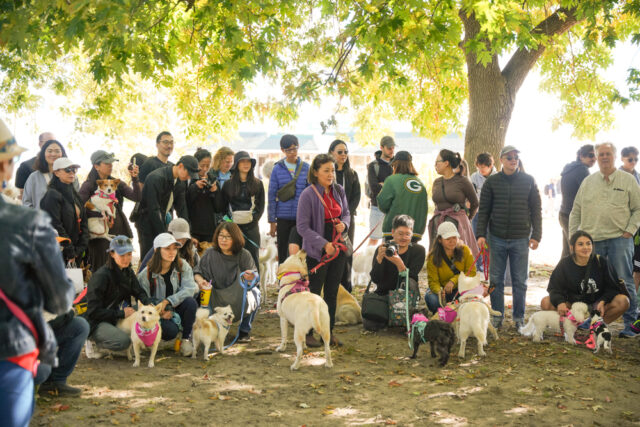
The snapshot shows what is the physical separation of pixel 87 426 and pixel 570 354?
14.4ft

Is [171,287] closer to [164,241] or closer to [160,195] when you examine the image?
[164,241]

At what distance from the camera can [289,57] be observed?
517 inches

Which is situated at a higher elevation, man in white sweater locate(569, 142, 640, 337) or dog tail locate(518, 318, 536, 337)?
man in white sweater locate(569, 142, 640, 337)

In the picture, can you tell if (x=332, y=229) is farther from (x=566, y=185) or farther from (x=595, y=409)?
(x=566, y=185)

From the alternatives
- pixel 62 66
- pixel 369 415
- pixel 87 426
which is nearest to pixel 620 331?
pixel 369 415

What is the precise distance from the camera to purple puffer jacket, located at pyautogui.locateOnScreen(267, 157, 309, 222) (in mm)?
7137

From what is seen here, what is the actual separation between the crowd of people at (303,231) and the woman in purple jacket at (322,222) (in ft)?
0.04

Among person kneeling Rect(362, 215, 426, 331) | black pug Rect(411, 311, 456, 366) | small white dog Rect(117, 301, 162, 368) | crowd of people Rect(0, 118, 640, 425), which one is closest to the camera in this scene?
small white dog Rect(117, 301, 162, 368)

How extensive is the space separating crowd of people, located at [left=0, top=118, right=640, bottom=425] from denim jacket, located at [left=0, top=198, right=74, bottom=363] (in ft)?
7.44

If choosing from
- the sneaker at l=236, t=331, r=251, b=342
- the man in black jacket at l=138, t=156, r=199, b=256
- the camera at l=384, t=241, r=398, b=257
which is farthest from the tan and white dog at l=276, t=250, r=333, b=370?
the man in black jacket at l=138, t=156, r=199, b=256

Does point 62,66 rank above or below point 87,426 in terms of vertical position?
above

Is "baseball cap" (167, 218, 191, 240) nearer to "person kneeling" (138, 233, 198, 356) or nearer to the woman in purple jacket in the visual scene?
"person kneeling" (138, 233, 198, 356)

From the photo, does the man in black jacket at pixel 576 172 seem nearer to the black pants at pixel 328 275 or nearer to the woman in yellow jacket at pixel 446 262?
the woman in yellow jacket at pixel 446 262

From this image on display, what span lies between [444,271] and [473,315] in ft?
2.89
